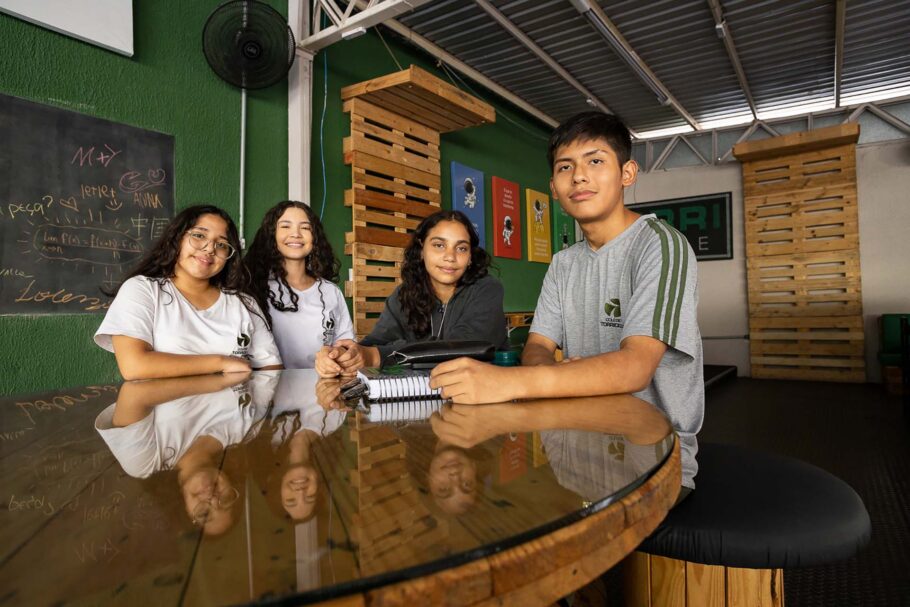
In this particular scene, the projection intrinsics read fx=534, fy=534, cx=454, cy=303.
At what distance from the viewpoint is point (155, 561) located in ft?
1.30

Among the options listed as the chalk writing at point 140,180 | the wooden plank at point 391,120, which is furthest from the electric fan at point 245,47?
the wooden plank at point 391,120

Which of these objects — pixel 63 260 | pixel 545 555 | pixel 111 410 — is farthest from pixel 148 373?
pixel 545 555

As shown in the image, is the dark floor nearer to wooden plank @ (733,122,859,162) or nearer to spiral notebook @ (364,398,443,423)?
spiral notebook @ (364,398,443,423)

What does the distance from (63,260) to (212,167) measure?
36.9 inches

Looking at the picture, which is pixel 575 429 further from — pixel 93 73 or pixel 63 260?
pixel 93 73

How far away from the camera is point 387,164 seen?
4.25 meters

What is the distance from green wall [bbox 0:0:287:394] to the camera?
2.38 metres

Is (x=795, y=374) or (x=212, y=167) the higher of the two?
(x=212, y=167)

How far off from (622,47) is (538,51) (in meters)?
0.77

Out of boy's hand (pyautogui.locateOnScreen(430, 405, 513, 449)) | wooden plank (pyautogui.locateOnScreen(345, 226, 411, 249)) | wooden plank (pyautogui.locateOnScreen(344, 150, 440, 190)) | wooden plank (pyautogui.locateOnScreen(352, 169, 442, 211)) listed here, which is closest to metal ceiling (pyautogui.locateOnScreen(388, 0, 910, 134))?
wooden plank (pyautogui.locateOnScreen(344, 150, 440, 190))

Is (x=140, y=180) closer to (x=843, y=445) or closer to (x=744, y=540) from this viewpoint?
(x=744, y=540)

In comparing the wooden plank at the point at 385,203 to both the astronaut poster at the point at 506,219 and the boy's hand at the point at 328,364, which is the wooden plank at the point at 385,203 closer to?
the astronaut poster at the point at 506,219

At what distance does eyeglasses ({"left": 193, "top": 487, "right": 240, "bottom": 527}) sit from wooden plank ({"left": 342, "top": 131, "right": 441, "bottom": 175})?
12.2 feet

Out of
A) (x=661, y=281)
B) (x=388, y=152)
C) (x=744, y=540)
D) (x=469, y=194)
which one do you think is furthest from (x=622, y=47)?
(x=744, y=540)
